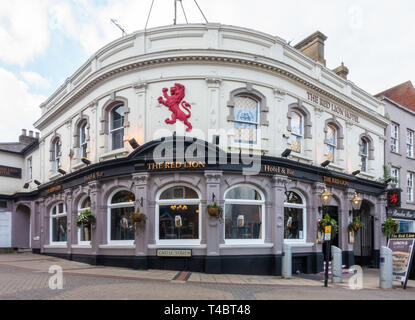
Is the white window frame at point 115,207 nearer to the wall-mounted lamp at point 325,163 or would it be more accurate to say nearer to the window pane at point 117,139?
the window pane at point 117,139

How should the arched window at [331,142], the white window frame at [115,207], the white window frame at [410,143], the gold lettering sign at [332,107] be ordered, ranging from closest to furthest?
the white window frame at [115,207] < the gold lettering sign at [332,107] < the arched window at [331,142] < the white window frame at [410,143]

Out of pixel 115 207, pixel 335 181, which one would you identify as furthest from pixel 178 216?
pixel 335 181


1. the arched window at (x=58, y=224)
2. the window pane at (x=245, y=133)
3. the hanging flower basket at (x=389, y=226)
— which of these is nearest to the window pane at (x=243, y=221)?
the window pane at (x=245, y=133)

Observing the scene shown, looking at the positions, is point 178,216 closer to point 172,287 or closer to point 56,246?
point 172,287

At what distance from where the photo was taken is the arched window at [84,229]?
18.1 metres

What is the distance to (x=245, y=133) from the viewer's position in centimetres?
1576

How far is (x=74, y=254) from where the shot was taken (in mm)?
18656

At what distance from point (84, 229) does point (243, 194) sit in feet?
26.6

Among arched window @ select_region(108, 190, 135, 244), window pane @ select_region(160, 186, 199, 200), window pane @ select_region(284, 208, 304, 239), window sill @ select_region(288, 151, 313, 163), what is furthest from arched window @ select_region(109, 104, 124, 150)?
window pane @ select_region(284, 208, 304, 239)

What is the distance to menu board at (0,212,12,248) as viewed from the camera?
85.0 ft

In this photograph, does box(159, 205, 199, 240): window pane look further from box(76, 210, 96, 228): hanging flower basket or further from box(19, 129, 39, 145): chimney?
box(19, 129, 39, 145): chimney

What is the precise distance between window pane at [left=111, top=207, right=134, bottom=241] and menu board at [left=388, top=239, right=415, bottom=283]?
9816 mm

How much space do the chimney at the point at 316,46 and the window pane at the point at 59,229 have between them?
52.6 ft

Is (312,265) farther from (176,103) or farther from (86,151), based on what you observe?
(86,151)
